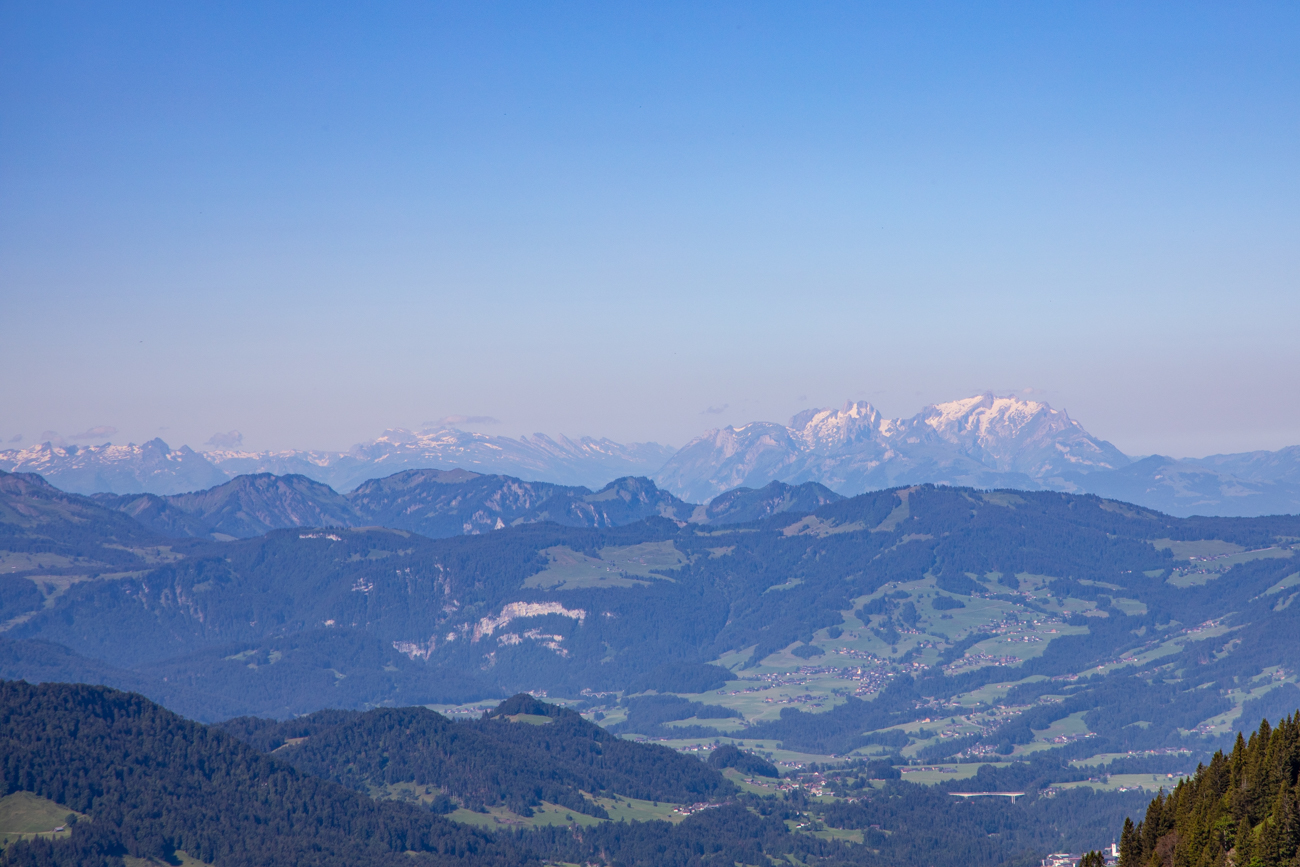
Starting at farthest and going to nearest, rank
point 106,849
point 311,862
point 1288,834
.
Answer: point 311,862 < point 106,849 < point 1288,834

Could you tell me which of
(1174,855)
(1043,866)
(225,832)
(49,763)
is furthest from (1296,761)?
(49,763)

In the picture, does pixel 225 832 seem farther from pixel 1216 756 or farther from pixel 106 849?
pixel 1216 756

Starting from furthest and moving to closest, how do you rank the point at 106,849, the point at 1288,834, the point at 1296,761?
1. the point at 106,849
2. the point at 1296,761
3. the point at 1288,834

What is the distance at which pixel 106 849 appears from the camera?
18238 cm

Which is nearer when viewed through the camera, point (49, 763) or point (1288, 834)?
point (1288, 834)

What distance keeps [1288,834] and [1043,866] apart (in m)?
116

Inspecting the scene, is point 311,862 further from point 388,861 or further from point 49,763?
point 49,763

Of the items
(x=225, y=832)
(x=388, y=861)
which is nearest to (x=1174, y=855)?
(x=388, y=861)

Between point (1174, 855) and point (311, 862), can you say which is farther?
point (311, 862)

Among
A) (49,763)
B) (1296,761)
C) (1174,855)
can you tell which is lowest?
(49,763)

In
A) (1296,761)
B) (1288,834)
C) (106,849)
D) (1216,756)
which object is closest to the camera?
(1288,834)

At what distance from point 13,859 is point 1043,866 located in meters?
136

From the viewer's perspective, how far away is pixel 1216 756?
359ft

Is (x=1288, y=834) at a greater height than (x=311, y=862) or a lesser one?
greater
